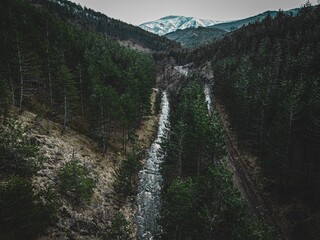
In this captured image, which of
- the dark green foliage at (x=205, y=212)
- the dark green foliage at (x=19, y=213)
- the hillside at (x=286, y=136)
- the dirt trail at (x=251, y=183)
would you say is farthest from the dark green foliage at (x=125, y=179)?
the hillside at (x=286, y=136)

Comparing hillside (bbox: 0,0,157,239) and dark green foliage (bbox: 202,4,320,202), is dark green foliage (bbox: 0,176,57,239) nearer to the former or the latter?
hillside (bbox: 0,0,157,239)

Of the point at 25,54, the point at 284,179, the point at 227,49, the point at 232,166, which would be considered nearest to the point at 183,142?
the point at 232,166

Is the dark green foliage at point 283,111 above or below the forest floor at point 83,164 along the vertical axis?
above

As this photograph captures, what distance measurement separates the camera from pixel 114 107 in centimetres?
5572

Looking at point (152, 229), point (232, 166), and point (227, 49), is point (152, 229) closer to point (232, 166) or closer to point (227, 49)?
point (232, 166)

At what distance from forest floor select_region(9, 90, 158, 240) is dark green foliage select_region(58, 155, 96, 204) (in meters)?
1.04

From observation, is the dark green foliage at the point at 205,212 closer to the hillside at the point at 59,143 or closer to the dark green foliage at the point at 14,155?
the hillside at the point at 59,143

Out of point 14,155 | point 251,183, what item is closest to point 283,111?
point 251,183

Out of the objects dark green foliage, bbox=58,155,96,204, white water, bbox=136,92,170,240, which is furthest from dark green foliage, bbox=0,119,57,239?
white water, bbox=136,92,170,240

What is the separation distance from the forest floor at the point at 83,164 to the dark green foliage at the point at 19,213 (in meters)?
2.29

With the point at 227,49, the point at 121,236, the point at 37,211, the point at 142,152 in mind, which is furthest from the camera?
the point at 227,49

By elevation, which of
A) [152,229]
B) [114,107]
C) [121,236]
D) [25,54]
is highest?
[25,54]

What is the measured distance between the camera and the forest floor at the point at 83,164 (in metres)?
33.8

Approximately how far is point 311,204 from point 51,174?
40.2m
